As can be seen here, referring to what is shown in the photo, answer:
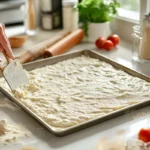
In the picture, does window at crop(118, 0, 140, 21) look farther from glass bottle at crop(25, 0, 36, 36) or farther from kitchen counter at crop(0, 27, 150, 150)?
kitchen counter at crop(0, 27, 150, 150)

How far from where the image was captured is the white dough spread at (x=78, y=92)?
995mm

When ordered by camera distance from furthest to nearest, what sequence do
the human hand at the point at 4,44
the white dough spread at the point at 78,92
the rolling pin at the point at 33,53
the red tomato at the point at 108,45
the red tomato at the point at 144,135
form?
the red tomato at the point at 108,45 → the rolling pin at the point at 33,53 → the human hand at the point at 4,44 → the white dough spread at the point at 78,92 → the red tomato at the point at 144,135

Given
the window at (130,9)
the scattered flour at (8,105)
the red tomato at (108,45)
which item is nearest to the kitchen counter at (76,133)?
the scattered flour at (8,105)

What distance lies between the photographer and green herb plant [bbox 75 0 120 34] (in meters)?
1.60

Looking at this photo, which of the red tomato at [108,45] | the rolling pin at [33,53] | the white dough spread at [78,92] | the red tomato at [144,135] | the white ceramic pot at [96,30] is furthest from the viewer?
the white ceramic pot at [96,30]

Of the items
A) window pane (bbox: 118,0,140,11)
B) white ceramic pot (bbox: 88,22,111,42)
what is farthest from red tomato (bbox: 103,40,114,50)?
window pane (bbox: 118,0,140,11)

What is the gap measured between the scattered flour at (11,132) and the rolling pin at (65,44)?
52 cm

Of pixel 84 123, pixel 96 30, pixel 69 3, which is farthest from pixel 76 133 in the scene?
pixel 69 3

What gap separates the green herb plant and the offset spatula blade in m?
0.63

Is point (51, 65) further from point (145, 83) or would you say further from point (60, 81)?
point (145, 83)

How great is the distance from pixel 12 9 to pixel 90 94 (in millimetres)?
836

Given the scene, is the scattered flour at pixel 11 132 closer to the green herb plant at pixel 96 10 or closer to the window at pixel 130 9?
the green herb plant at pixel 96 10

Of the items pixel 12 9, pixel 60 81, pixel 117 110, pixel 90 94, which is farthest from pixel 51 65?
pixel 12 9

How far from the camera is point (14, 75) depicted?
1.06m
